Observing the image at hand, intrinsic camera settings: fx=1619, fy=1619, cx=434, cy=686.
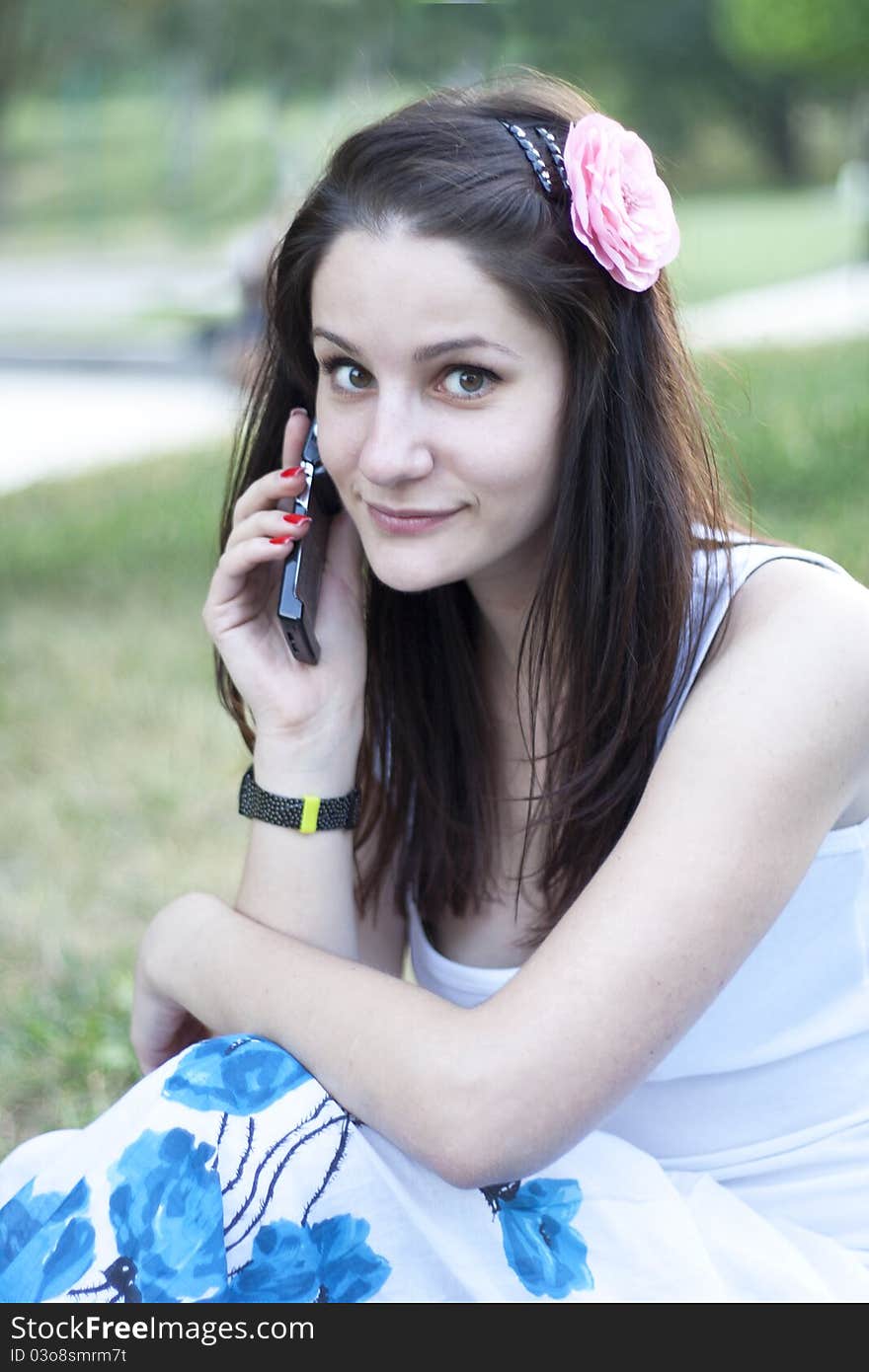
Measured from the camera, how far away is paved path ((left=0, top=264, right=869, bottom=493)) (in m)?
9.19

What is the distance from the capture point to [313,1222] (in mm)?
1693

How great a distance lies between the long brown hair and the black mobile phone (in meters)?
0.11

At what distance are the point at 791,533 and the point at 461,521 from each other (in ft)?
14.8

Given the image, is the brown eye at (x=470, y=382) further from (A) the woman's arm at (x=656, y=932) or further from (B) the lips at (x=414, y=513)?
(A) the woman's arm at (x=656, y=932)

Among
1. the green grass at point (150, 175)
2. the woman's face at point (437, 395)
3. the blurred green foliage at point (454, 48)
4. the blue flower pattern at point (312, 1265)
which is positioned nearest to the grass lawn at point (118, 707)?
the woman's face at point (437, 395)

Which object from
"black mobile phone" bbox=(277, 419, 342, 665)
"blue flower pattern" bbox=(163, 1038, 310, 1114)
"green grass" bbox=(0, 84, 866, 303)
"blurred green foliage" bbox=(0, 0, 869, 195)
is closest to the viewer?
"blue flower pattern" bbox=(163, 1038, 310, 1114)

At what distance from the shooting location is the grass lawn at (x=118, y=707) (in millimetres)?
3332

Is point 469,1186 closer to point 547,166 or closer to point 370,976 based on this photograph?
point 370,976

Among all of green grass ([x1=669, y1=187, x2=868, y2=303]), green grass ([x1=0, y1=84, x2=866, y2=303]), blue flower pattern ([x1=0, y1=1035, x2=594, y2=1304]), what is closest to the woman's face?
blue flower pattern ([x1=0, y1=1035, x2=594, y2=1304])

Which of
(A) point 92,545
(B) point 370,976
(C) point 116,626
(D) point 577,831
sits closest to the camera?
(B) point 370,976

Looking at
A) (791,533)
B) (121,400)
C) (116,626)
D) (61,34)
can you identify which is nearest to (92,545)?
(116,626)

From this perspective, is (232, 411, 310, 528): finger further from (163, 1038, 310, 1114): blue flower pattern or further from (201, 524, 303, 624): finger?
(163, 1038, 310, 1114): blue flower pattern

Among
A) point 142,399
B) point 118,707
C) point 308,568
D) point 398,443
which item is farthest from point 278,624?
point 142,399

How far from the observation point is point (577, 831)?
1.95 metres
